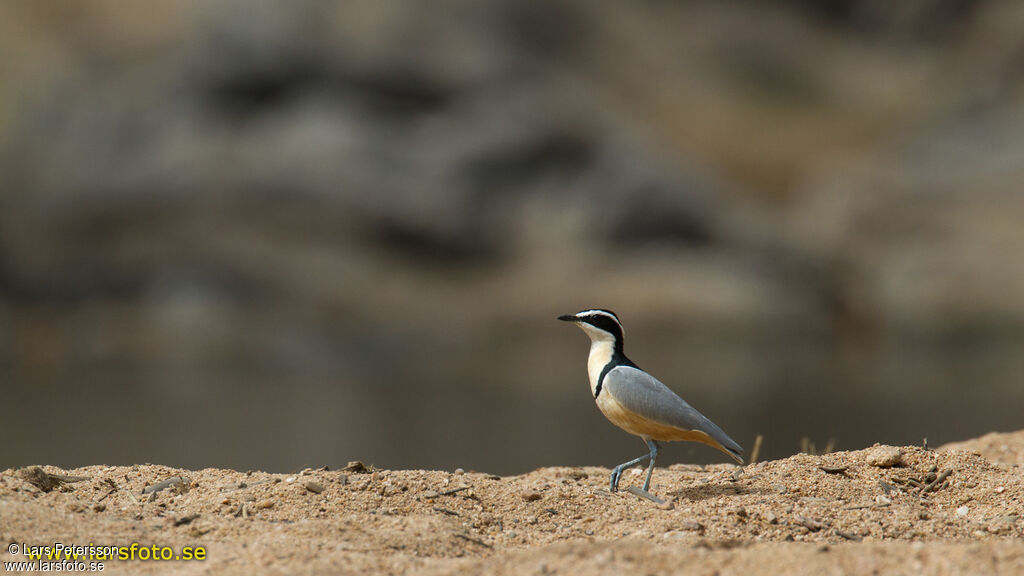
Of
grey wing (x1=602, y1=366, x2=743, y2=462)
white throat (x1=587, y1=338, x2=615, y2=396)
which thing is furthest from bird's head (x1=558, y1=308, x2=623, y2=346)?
grey wing (x1=602, y1=366, x2=743, y2=462)

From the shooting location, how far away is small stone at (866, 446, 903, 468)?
5.00 meters

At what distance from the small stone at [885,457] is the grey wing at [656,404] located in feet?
2.55

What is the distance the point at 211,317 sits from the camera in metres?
26.2

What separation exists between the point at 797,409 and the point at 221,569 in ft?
52.7

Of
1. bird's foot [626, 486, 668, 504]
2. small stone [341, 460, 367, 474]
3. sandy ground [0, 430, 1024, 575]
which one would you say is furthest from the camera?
small stone [341, 460, 367, 474]

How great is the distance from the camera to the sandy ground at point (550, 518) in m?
3.07

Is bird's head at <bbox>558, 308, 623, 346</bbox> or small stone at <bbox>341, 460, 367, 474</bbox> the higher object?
bird's head at <bbox>558, 308, 623, 346</bbox>

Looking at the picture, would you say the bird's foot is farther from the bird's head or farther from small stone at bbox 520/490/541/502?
the bird's head

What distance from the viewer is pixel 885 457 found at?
5.02m

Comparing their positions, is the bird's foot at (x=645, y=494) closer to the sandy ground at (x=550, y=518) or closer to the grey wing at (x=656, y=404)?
the sandy ground at (x=550, y=518)

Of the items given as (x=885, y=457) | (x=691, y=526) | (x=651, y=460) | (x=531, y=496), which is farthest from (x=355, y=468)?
(x=885, y=457)

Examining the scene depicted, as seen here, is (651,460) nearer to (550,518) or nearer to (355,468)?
(550,518)

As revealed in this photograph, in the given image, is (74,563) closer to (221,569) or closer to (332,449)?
(221,569)

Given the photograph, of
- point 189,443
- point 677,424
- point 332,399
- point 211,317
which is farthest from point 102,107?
point 677,424
